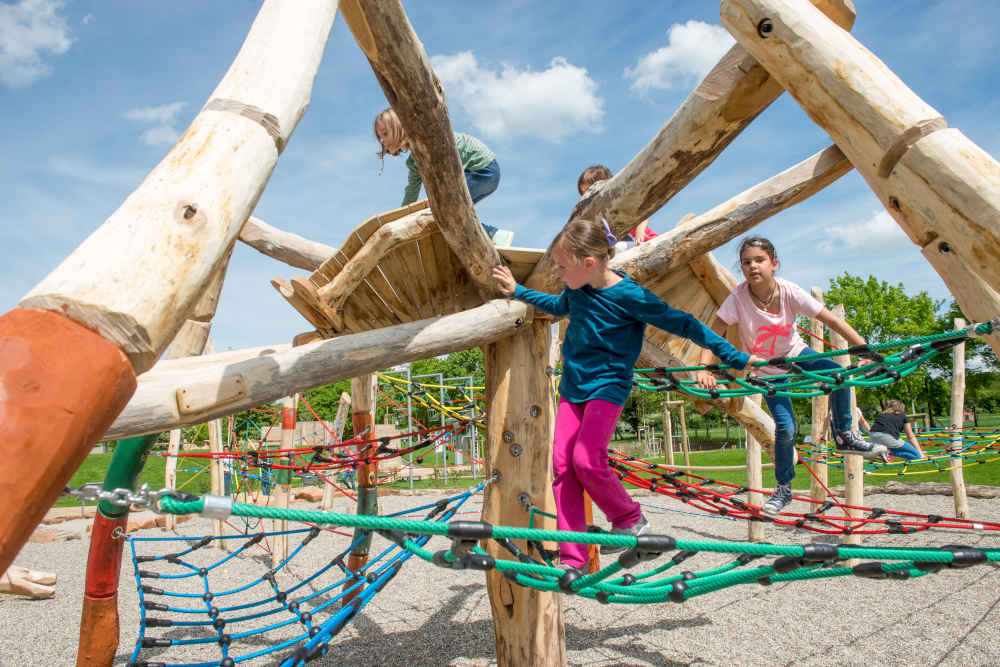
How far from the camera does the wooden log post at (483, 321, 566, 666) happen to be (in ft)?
11.1

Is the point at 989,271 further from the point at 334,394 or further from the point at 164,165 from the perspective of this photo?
the point at 334,394

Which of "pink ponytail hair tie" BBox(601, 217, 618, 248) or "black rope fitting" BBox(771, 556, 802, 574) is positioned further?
"pink ponytail hair tie" BBox(601, 217, 618, 248)

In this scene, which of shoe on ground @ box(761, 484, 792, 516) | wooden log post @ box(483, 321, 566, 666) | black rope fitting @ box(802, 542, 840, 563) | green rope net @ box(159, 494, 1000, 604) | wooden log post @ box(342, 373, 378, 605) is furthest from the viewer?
wooden log post @ box(342, 373, 378, 605)

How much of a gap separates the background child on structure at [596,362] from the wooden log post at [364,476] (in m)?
2.85

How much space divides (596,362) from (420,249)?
1.16 meters

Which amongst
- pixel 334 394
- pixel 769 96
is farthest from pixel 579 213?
pixel 334 394

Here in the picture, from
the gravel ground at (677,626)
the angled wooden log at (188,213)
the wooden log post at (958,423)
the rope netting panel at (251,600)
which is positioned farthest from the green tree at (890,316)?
the angled wooden log at (188,213)

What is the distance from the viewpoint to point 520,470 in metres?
3.51

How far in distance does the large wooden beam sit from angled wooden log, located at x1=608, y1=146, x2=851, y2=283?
0.94m

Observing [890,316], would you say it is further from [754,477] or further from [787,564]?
[787,564]

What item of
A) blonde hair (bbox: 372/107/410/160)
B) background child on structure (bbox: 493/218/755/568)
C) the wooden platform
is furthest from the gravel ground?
blonde hair (bbox: 372/107/410/160)

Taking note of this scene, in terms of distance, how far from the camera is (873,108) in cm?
192

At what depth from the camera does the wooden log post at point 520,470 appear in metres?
3.39

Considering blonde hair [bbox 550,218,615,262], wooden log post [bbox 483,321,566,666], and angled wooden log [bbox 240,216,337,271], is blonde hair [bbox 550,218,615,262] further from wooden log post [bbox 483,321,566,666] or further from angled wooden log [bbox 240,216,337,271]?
angled wooden log [bbox 240,216,337,271]
